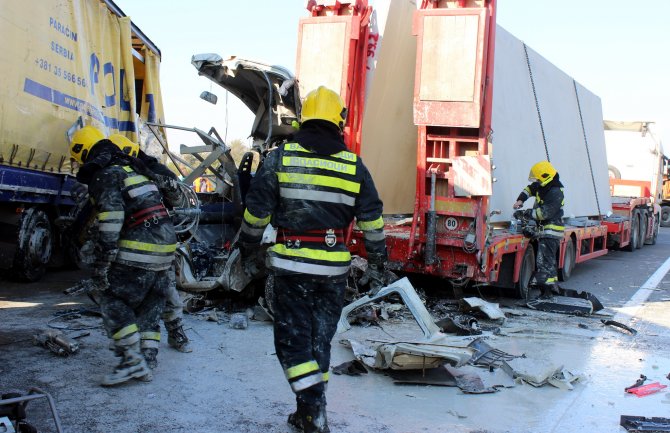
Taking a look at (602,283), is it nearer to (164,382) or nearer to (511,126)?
(511,126)

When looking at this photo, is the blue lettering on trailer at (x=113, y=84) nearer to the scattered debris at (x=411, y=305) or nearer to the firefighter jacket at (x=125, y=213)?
the firefighter jacket at (x=125, y=213)

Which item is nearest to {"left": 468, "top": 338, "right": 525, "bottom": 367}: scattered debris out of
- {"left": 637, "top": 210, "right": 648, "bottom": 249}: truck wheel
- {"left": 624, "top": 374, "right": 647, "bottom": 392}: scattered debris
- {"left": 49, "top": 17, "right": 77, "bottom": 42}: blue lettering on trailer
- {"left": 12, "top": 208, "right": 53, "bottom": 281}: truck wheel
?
{"left": 624, "top": 374, "right": 647, "bottom": 392}: scattered debris

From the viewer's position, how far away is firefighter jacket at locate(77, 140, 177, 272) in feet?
13.9

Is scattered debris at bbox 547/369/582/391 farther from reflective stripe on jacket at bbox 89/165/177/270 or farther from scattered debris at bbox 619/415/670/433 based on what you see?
reflective stripe on jacket at bbox 89/165/177/270

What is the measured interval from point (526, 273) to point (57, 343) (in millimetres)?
6057

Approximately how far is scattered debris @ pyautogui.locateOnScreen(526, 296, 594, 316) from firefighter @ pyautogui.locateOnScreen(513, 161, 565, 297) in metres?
0.32

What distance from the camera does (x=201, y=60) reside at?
7109 mm

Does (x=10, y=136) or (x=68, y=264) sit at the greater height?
(x=10, y=136)

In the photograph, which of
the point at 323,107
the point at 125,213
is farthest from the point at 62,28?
the point at 323,107

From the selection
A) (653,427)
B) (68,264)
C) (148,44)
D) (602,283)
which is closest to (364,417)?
(653,427)

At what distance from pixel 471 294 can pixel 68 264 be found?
5654mm

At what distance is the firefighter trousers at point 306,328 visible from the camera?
353cm

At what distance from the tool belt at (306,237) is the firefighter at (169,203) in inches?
58.0

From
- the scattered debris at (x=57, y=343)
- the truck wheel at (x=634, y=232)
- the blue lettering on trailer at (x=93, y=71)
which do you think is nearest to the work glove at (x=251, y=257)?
the scattered debris at (x=57, y=343)
